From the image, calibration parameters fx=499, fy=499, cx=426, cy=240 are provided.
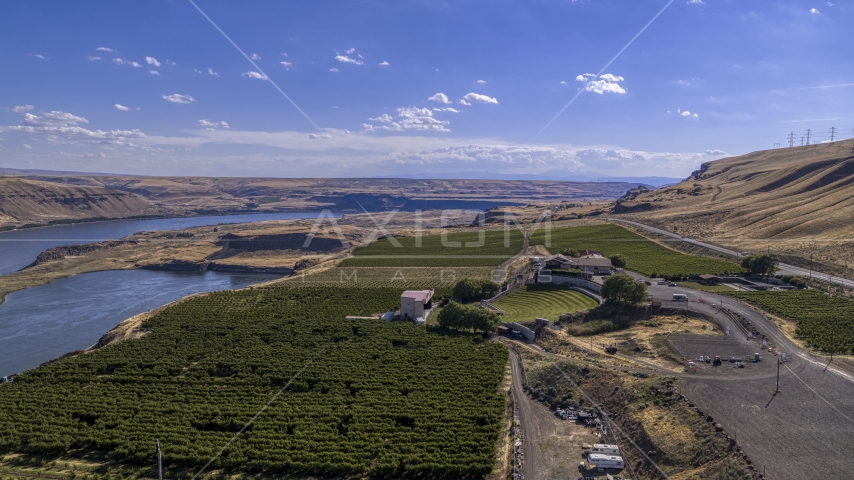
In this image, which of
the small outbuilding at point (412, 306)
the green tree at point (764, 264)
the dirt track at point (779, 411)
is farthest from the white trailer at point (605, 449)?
the green tree at point (764, 264)

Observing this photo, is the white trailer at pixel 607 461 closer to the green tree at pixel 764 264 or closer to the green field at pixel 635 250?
the green field at pixel 635 250

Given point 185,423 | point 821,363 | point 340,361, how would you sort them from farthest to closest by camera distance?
point 340,361, point 821,363, point 185,423

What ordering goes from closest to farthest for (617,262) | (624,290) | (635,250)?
(624,290) < (617,262) < (635,250)

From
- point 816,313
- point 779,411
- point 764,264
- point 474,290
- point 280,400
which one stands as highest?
point 764,264

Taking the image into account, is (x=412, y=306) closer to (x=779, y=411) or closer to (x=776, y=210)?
(x=779, y=411)

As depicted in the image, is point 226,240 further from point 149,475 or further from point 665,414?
point 665,414

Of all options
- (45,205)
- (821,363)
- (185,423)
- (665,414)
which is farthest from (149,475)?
(45,205)

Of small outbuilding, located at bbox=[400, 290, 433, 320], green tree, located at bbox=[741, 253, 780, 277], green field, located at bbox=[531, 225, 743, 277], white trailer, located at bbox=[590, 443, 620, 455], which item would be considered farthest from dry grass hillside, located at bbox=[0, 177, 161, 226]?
green tree, located at bbox=[741, 253, 780, 277]

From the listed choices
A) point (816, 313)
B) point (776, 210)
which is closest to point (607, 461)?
point (816, 313)
